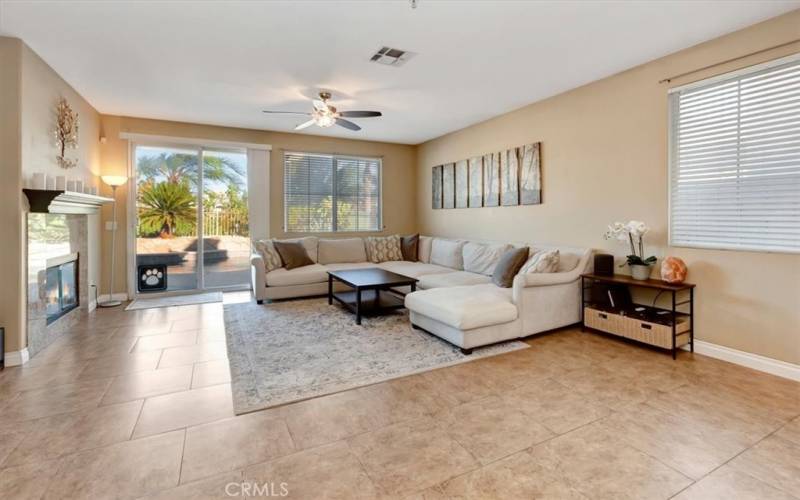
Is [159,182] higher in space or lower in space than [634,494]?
higher

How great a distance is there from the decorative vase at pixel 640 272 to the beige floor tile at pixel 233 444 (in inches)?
131

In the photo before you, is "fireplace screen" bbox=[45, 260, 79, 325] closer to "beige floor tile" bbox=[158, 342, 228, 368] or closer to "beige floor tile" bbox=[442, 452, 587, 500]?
"beige floor tile" bbox=[158, 342, 228, 368]

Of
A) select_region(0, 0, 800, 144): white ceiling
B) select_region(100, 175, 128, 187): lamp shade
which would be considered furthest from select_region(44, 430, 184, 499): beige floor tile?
select_region(100, 175, 128, 187): lamp shade

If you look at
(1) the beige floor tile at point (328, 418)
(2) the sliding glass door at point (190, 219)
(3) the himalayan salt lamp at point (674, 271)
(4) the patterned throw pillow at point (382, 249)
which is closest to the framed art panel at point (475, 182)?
(4) the patterned throw pillow at point (382, 249)

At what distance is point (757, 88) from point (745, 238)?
118 cm

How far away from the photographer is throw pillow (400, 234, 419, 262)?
6.68 m

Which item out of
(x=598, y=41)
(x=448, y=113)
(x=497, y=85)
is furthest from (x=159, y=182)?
(x=598, y=41)

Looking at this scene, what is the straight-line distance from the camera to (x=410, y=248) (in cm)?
669

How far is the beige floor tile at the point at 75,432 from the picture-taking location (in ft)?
6.40

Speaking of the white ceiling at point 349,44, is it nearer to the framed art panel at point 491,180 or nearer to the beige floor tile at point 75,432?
the framed art panel at point 491,180

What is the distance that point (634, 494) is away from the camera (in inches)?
65.2

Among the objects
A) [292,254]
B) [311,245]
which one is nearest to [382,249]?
[311,245]

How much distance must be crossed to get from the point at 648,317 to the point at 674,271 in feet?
1.54

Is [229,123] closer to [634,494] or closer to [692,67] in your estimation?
[692,67]
